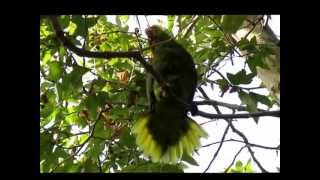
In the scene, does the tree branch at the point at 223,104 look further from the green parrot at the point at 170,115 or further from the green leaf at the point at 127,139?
the green leaf at the point at 127,139

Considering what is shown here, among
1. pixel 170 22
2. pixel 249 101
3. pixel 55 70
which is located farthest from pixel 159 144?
pixel 170 22

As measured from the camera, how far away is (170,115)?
111 inches

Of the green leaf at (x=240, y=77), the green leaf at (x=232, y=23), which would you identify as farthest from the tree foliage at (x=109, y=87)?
the green leaf at (x=232, y=23)

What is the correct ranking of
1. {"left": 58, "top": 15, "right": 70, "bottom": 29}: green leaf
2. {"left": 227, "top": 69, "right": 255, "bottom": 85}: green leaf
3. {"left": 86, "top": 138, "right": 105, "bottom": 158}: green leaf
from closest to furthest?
{"left": 227, "top": 69, "right": 255, "bottom": 85}: green leaf, {"left": 58, "top": 15, "right": 70, "bottom": 29}: green leaf, {"left": 86, "top": 138, "right": 105, "bottom": 158}: green leaf

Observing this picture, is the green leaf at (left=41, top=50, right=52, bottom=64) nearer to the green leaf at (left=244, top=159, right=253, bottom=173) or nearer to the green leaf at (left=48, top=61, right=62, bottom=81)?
the green leaf at (left=48, top=61, right=62, bottom=81)

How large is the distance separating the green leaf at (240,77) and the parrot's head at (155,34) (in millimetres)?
770

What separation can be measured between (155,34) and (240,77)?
2.73ft

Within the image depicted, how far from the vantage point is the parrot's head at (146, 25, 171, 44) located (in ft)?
10.7

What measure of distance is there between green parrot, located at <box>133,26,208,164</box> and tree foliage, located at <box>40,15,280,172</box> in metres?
0.09

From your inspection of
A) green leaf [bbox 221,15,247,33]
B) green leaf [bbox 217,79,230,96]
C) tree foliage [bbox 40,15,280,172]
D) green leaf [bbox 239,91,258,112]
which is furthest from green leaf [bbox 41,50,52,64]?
green leaf [bbox 221,15,247,33]

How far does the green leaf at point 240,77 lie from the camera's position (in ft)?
8.53

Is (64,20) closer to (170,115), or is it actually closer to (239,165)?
(170,115)
